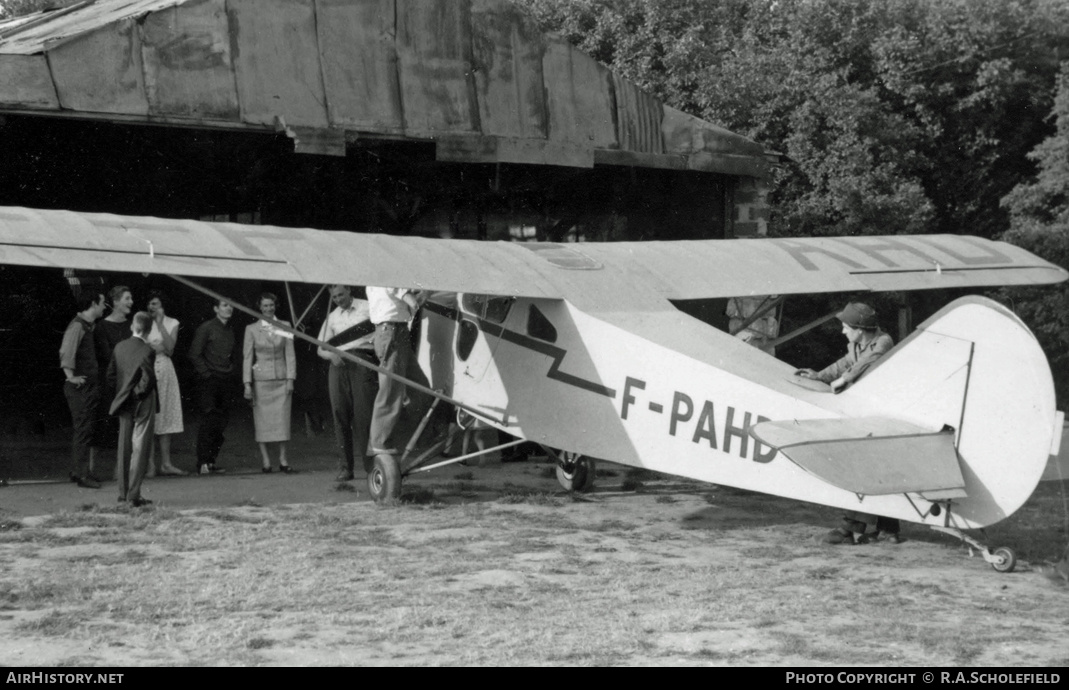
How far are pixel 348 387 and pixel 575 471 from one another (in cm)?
243

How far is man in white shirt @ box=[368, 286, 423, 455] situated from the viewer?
1141 cm

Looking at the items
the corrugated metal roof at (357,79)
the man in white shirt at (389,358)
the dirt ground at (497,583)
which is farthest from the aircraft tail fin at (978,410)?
the corrugated metal roof at (357,79)

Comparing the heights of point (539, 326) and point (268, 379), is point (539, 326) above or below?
above

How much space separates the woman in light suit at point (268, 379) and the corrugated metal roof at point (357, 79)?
2172 millimetres

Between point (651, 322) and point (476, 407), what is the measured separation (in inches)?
78.6

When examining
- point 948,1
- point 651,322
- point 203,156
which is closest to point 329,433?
point 203,156

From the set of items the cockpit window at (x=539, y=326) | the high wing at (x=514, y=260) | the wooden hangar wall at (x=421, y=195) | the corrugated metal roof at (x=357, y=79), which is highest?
the corrugated metal roof at (x=357, y=79)

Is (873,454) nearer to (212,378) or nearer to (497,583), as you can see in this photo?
(497,583)

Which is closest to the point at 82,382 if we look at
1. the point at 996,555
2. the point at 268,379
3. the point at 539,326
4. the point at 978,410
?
the point at 268,379

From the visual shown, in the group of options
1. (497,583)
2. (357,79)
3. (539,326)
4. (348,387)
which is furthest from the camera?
(357,79)

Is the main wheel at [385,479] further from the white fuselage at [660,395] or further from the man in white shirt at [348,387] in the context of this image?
the man in white shirt at [348,387]

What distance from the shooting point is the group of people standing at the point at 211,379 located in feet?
35.2

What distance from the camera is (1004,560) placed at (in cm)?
845

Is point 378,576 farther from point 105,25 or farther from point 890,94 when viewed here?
point 890,94
